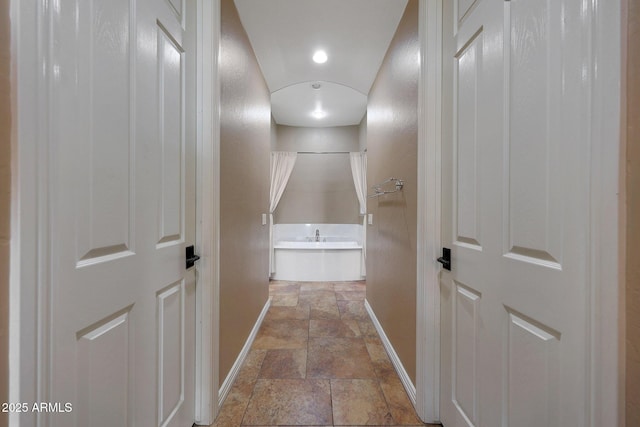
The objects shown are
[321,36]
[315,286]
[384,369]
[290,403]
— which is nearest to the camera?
[290,403]

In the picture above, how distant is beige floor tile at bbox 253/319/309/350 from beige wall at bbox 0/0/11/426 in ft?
5.32

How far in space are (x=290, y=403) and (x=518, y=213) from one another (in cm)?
147

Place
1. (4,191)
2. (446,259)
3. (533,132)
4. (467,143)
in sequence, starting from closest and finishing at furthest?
(4,191)
(533,132)
(467,143)
(446,259)

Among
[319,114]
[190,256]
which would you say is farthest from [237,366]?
[319,114]

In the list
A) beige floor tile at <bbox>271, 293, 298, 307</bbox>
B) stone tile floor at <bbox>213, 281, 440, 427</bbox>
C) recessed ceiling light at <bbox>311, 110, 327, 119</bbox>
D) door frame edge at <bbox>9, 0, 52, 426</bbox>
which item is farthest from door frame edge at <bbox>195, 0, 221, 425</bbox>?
recessed ceiling light at <bbox>311, 110, 327, 119</bbox>

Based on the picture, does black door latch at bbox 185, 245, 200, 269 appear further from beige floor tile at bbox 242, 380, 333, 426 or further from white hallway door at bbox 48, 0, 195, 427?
beige floor tile at bbox 242, 380, 333, 426

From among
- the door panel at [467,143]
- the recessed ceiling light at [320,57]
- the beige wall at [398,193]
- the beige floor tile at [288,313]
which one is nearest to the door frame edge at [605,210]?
the door panel at [467,143]

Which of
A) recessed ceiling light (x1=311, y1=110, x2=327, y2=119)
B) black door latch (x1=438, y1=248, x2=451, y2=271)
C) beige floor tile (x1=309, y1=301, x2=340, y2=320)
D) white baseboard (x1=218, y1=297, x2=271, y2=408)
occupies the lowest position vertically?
beige floor tile (x1=309, y1=301, x2=340, y2=320)

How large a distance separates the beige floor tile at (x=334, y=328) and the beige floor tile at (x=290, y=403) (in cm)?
61

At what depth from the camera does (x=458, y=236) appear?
1068 mm

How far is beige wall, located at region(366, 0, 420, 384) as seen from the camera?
1404 mm

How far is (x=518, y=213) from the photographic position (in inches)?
29.5

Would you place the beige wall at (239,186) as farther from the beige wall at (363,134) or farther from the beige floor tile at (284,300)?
the beige wall at (363,134)

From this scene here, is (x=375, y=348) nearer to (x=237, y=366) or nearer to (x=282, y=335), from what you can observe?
(x=282, y=335)
